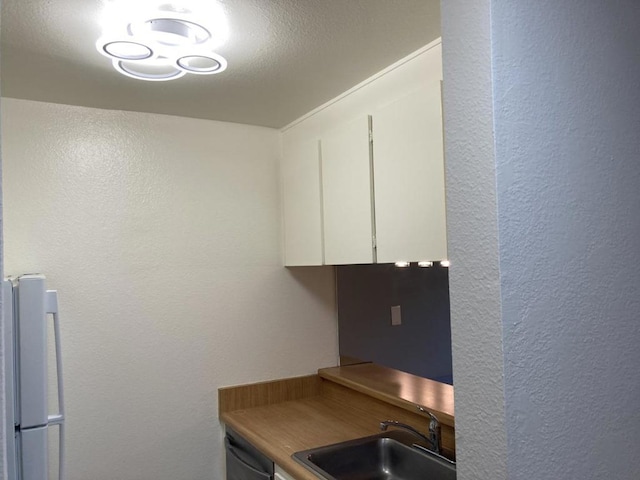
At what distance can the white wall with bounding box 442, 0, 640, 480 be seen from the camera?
97 cm

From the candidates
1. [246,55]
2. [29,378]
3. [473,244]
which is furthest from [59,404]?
[473,244]

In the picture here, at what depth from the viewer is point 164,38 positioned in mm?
1615

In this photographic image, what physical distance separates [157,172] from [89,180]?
0.31 metres

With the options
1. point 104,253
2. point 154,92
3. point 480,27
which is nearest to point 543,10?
point 480,27

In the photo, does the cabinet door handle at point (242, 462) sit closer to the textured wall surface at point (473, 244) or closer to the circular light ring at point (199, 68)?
the textured wall surface at point (473, 244)

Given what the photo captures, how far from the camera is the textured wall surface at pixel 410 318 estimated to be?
278 cm

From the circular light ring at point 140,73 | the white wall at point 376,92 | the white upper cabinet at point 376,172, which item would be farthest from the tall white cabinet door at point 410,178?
the circular light ring at point 140,73

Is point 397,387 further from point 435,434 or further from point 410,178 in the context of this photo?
point 410,178

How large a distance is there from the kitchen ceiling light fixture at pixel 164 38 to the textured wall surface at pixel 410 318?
1518 mm

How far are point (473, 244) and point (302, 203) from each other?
1595 mm

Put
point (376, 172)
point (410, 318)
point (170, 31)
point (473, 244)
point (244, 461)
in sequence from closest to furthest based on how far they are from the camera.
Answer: point (473, 244) → point (170, 31) → point (376, 172) → point (244, 461) → point (410, 318)

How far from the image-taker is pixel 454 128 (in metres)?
1.06

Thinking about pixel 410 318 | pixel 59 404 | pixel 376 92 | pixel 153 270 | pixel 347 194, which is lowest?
pixel 59 404

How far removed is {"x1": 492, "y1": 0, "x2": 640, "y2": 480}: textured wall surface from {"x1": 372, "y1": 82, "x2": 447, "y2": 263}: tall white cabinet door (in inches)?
21.2
